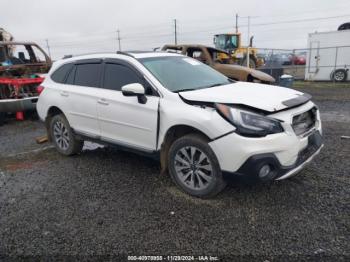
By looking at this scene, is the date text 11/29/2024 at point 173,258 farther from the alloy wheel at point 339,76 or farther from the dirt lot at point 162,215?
the alloy wheel at point 339,76

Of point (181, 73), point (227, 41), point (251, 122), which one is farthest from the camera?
point (227, 41)

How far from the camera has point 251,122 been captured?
3.31 metres

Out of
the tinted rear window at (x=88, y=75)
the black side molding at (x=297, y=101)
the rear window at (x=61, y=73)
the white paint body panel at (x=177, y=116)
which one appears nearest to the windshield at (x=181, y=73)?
the white paint body panel at (x=177, y=116)

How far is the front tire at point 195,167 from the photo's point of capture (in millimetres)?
3574

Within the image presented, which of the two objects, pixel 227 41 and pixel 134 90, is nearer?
pixel 134 90

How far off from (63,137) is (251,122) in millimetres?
3700

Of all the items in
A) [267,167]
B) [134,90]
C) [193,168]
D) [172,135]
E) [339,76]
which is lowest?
[339,76]

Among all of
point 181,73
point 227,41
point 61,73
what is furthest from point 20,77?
point 227,41

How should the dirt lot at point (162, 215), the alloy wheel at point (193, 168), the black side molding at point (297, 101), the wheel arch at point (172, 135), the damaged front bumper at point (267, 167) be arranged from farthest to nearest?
the wheel arch at point (172, 135)
the alloy wheel at point (193, 168)
the black side molding at point (297, 101)
the damaged front bumper at point (267, 167)
the dirt lot at point (162, 215)

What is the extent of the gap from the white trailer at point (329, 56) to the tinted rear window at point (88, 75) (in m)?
16.2

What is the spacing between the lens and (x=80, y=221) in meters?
3.46

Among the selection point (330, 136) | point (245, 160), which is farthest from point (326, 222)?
point (330, 136)

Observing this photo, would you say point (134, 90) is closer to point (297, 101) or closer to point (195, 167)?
point (195, 167)

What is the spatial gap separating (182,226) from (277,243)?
94cm
